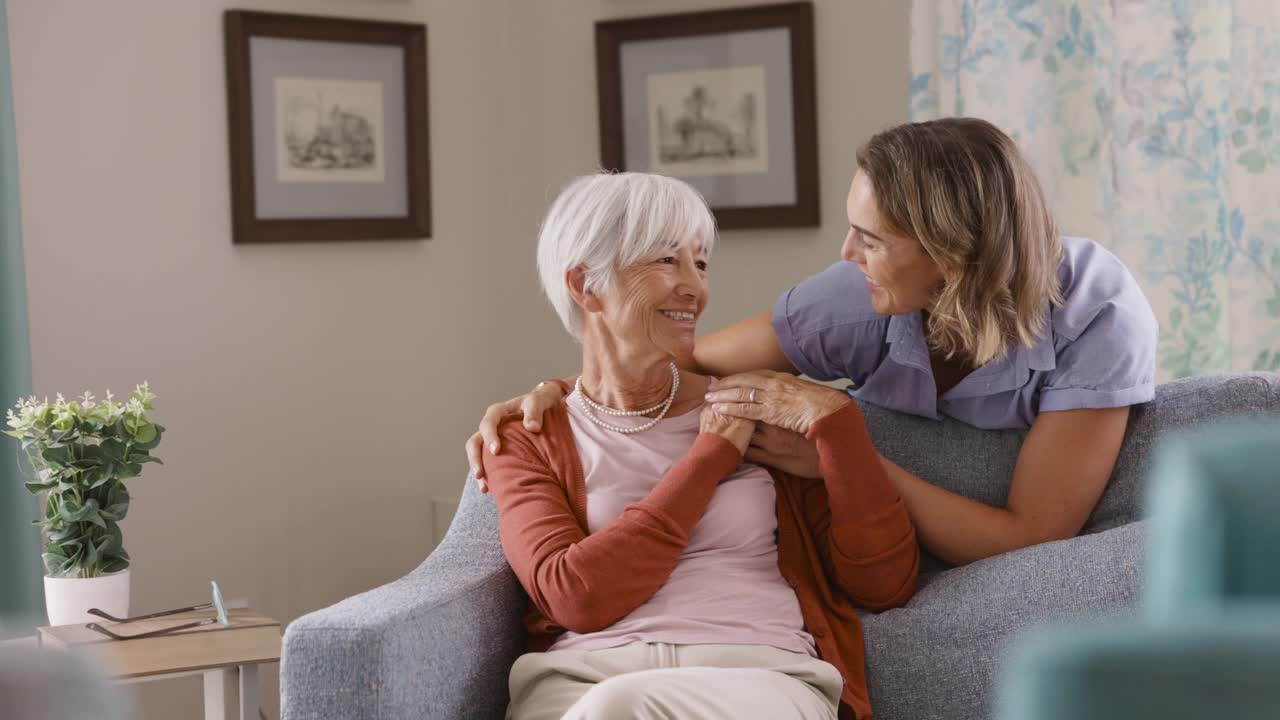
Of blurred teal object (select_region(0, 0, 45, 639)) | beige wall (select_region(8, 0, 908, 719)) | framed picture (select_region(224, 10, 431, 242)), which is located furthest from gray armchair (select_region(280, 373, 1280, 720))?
framed picture (select_region(224, 10, 431, 242))

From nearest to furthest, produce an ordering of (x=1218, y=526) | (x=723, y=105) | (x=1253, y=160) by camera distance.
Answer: (x=1218, y=526)
(x=1253, y=160)
(x=723, y=105)

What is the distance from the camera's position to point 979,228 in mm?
1730

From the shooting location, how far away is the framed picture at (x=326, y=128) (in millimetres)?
2818

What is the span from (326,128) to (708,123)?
91 centimetres

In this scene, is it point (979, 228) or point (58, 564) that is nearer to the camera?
point (979, 228)

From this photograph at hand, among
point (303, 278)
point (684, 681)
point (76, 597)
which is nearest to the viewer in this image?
point (684, 681)

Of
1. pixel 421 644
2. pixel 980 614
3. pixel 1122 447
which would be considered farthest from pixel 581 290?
pixel 1122 447

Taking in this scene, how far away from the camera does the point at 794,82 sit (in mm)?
2955

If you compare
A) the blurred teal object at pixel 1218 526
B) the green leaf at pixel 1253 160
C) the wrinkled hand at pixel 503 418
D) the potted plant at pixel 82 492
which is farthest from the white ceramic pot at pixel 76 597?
the green leaf at pixel 1253 160

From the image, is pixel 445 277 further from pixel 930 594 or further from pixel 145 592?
pixel 930 594

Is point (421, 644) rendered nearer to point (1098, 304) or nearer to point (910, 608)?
point (910, 608)

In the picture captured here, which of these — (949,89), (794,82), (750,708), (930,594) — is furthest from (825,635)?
(794,82)

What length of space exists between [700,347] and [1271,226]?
1.10 metres

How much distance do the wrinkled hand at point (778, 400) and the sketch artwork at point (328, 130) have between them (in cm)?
152
